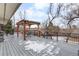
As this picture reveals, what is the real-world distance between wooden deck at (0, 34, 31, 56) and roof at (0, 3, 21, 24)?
0.33 metres

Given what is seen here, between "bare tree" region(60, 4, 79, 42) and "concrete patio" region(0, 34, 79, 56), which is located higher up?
"bare tree" region(60, 4, 79, 42)

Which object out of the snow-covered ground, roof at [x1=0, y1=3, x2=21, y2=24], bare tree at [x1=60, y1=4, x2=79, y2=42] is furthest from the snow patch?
roof at [x1=0, y1=3, x2=21, y2=24]

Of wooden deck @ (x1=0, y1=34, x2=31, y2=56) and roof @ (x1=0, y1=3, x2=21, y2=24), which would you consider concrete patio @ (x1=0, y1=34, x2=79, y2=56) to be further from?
roof @ (x1=0, y1=3, x2=21, y2=24)

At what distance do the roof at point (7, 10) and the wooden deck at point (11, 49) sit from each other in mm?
328

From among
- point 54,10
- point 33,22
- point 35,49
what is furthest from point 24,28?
point 54,10

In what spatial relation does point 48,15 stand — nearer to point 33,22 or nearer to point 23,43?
point 33,22

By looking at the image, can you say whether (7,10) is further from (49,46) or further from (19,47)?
(49,46)

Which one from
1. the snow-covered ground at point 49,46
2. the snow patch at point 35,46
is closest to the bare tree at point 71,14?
the snow-covered ground at point 49,46

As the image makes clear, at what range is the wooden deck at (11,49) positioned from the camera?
2.75 m

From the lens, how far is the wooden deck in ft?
9.03

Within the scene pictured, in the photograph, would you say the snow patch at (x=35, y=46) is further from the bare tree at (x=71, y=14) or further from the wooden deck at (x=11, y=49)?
the bare tree at (x=71, y=14)

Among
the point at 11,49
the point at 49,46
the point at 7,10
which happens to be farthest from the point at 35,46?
the point at 7,10

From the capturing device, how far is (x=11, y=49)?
276cm

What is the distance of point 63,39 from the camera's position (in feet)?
8.95
